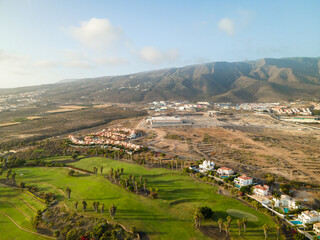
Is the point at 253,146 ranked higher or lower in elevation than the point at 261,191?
lower

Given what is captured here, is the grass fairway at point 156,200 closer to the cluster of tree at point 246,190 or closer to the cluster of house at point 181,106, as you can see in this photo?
the cluster of tree at point 246,190

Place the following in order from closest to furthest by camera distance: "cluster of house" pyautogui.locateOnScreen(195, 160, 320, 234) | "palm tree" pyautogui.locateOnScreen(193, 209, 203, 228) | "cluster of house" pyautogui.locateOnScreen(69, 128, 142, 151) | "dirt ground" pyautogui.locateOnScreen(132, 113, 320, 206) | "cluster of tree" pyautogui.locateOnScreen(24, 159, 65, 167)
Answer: "palm tree" pyautogui.locateOnScreen(193, 209, 203, 228), "cluster of house" pyautogui.locateOnScreen(195, 160, 320, 234), "dirt ground" pyautogui.locateOnScreen(132, 113, 320, 206), "cluster of tree" pyautogui.locateOnScreen(24, 159, 65, 167), "cluster of house" pyautogui.locateOnScreen(69, 128, 142, 151)

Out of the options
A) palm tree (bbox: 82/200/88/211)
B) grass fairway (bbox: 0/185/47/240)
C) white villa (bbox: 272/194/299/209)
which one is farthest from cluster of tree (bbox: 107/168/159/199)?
white villa (bbox: 272/194/299/209)

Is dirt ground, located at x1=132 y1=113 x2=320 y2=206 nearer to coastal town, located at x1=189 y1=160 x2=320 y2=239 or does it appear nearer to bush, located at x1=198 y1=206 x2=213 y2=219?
coastal town, located at x1=189 y1=160 x2=320 y2=239

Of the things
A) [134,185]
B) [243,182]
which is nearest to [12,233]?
[134,185]

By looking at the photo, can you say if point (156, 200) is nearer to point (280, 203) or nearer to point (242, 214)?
point (242, 214)

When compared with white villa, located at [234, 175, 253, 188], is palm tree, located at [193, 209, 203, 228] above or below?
above
